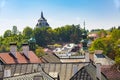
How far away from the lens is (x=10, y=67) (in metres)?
41.2

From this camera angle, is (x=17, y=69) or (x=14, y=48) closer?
(x=17, y=69)

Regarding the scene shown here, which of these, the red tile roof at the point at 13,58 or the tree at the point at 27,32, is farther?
the tree at the point at 27,32

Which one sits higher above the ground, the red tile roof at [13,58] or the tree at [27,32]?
the red tile roof at [13,58]

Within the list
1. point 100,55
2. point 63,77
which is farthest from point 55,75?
point 100,55

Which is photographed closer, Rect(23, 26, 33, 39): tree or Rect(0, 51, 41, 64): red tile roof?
Rect(0, 51, 41, 64): red tile roof

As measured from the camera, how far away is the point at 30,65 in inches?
1633

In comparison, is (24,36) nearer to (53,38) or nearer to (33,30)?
(33,30)

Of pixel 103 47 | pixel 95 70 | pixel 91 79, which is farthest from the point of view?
pixel 103 47

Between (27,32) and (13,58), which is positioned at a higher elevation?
(13,58)

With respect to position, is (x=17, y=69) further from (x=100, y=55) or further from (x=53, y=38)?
(x=53, y=38)

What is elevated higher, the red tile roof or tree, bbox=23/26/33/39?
the red tile roof

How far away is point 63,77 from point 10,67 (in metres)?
4.47

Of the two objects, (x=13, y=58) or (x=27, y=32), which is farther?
(x=27, y=32)

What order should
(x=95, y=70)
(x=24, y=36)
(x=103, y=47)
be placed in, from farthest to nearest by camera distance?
(x=24, y=36), (x=103, y=47), (x=95, y=70)
